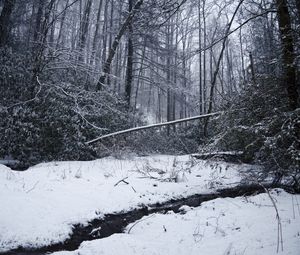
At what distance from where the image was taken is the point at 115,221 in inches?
191

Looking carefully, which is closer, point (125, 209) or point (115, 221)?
point (115, 221)

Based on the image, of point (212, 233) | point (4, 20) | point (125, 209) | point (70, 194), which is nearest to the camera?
point (212, 233)

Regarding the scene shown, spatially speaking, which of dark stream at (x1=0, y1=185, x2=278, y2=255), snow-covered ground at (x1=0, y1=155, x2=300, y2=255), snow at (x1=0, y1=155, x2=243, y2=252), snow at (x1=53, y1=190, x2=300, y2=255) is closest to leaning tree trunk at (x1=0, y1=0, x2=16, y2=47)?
snow at (x1=0, y1=155, x2=243, y2=252)

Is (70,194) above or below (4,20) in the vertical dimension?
below

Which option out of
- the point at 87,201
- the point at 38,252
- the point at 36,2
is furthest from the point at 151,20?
the point at 36,2

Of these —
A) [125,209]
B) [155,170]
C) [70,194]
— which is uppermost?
[155,170]

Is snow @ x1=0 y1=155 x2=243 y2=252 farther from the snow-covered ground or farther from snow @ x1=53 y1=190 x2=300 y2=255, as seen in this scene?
snow @ x1=53 y1=190 x2=300 y2=255

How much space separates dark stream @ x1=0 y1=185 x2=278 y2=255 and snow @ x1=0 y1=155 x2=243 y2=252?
0.11 meters

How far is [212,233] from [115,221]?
5.95 ft

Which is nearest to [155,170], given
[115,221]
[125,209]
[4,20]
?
[125,209]

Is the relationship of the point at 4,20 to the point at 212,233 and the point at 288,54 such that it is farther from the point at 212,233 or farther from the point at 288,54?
the point at 212,233

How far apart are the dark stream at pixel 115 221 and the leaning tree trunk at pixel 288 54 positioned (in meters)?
2.47

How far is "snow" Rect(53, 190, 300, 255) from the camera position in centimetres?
338

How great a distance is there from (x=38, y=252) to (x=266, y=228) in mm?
3270
